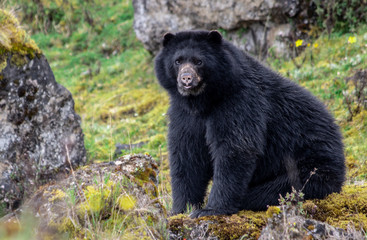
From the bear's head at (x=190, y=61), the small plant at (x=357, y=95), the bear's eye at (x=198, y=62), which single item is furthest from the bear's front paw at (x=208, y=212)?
the small plant at (x=357, y=95)

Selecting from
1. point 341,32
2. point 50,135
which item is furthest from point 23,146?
point 341,32

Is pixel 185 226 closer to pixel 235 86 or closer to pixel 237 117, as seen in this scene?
pixel 237 117

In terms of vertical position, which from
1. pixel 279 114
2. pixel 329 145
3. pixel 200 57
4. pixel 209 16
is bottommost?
pixel 329 145

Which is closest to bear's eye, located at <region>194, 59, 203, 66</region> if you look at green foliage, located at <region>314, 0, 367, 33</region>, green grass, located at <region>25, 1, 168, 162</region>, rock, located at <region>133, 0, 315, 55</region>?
green grass, located at <region>25, 1, 168, 162</region>

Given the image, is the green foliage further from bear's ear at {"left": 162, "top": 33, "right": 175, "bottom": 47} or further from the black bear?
bear's ear at {"left": 162, "top": 33, "right": 175, "bottom": 47}

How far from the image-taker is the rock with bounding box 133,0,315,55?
9758 millimetres

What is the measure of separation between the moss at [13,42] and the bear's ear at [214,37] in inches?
112

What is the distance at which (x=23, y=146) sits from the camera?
591cm

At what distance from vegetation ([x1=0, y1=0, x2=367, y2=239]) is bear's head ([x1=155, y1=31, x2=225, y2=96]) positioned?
0.74 meters

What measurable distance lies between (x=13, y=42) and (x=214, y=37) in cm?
304

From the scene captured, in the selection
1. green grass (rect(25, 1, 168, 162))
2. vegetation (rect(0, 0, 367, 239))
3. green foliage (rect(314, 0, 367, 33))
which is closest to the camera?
vegetation (rect(0, 0, 367, 239))

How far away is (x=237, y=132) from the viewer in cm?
398

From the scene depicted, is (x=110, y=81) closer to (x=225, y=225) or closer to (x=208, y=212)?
(x=208, y=212)

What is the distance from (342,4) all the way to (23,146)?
709 centimetres
